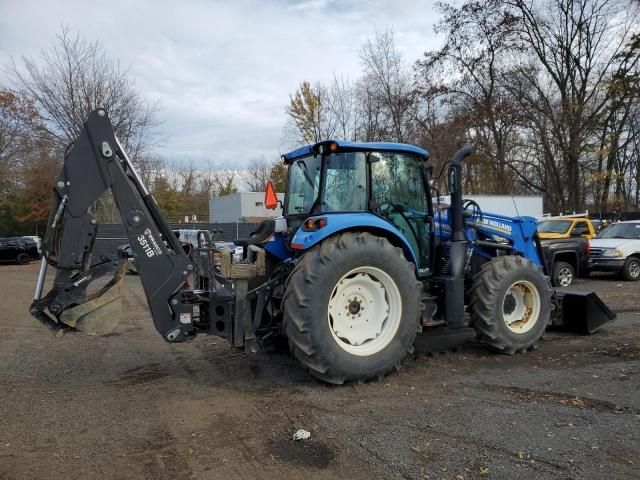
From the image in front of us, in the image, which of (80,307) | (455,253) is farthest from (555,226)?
(80,307)

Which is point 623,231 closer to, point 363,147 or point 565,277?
point 565,277

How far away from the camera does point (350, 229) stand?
17.5 feet

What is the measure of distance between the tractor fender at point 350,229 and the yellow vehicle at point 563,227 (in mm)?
11175

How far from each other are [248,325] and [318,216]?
128cm

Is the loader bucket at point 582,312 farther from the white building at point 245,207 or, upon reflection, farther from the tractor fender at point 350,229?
the white building at point 245,207

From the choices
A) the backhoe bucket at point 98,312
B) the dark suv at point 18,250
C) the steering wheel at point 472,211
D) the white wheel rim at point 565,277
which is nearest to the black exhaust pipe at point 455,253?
the steering wheel at point 472,211

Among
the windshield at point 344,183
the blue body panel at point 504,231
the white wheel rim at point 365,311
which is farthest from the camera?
the blue body panel at point 504,231

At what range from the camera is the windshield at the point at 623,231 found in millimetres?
14930

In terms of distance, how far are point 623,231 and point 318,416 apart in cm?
1406

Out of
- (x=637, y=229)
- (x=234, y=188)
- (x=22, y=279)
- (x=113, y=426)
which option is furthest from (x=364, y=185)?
(x=234, y=188)

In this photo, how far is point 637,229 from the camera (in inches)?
592

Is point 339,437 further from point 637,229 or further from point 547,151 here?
point 547,151

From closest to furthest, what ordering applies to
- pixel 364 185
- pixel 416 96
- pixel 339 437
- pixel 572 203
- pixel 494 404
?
pixel 339 437
pixel 494 404
pixel 364 185
pixel 416 96
pixel 572 203

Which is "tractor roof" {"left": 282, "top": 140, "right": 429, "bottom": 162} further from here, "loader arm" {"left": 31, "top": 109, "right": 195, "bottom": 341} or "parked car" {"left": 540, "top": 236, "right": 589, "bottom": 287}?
"parked car" {"left": 540, "top": 236, "right": 589, "bottom": 287}
